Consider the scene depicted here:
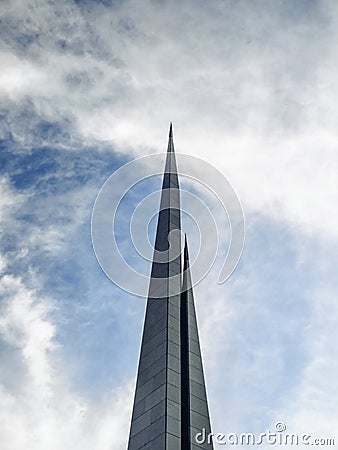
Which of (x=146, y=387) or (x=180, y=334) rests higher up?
(x=180, y=334)

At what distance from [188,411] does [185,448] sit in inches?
Result: 79.3

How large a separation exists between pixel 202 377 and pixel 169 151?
22466 millimetres

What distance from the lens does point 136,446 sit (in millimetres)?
27750

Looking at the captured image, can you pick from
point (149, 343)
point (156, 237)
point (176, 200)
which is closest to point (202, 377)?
point (149, 343)

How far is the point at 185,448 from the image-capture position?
26266 mm

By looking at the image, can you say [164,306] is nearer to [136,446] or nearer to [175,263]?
[175,263]

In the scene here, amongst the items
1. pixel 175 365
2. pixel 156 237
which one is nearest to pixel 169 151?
pixel 156 237

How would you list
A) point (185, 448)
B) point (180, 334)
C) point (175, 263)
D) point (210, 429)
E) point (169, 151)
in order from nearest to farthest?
point (185, 448), point (210, 429), point (180, 334), point (175, 263), point (169, 151)

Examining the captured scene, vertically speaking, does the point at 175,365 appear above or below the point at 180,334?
below

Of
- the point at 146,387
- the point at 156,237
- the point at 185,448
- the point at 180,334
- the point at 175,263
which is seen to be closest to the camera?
the point at 185,448

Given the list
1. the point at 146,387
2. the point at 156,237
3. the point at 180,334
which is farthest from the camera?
the point at 156,237

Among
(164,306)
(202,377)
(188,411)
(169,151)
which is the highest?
(169,151)

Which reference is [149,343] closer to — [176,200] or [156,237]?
[156,237]

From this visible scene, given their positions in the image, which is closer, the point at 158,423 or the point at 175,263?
the point at 158,423
